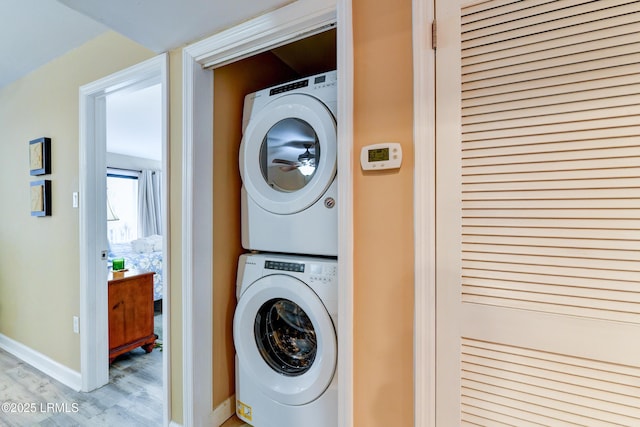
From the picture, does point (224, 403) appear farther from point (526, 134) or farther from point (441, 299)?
point (526, 134)

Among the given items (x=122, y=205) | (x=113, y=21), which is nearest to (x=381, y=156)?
(x=113, y=21)

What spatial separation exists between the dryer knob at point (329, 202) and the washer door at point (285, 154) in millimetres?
42

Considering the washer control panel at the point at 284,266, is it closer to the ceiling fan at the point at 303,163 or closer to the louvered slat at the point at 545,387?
the ceiling fan at the point at 303,163

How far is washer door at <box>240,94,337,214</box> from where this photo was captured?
128cm

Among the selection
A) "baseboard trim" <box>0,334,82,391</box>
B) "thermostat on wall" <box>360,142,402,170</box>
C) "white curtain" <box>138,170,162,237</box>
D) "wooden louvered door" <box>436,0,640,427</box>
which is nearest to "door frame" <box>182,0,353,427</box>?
"thermostat on wall" <box>360,142,402,170</box>

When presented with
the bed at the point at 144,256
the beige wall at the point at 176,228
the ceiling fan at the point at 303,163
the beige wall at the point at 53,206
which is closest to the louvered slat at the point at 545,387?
the ceiling fan at the point at 303,163

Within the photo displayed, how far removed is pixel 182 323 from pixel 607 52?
5.96 feet

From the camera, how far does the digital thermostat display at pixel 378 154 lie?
95 centimetres

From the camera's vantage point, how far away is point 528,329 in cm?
78

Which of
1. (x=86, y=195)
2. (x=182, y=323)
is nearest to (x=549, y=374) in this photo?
(x=182, y=323)

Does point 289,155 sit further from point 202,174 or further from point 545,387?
point 545,387

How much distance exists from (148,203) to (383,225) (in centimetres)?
644

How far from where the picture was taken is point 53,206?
7.07 ft

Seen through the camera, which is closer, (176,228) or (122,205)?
(176,228)
